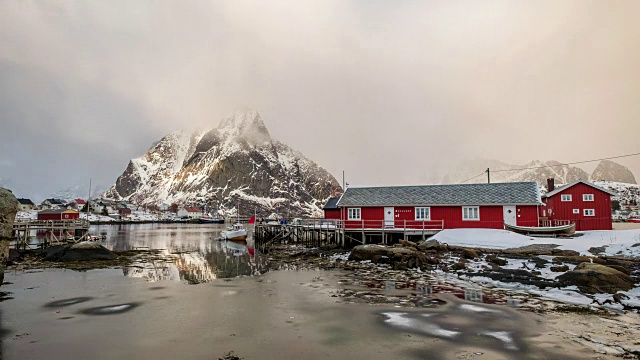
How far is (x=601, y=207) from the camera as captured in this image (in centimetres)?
3716

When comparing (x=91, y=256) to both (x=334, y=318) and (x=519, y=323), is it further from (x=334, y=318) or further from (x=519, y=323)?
(x=519, y=323)

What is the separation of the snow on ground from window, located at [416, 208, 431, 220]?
16.8 feet

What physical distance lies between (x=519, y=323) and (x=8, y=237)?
74.0 ft

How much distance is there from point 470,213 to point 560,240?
32.5 ft

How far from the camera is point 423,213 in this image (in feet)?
130

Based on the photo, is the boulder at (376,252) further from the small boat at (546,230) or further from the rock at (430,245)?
the small boat at (546,230)

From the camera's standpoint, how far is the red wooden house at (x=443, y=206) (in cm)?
3659

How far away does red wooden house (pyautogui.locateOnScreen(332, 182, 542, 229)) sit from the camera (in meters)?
36.6

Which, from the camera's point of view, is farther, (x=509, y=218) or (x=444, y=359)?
(x=509, y=218)

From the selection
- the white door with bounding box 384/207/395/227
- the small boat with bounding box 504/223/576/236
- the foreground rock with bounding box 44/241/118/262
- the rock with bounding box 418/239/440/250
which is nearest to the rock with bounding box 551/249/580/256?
the rock with bounding box 418/239/440/250

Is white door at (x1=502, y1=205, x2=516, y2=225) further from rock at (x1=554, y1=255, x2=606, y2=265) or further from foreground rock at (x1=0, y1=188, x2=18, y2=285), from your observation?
foreground rock at (x1=0, y1=188, x2=18, y2=285)

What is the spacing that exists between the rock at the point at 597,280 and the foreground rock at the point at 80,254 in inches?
1365

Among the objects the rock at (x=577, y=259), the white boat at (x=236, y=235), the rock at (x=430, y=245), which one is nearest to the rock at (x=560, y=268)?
the rock at (x=577, y=259)

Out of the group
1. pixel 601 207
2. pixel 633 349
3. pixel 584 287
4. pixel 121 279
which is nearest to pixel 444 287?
pixel 584 287
